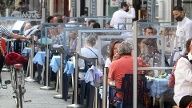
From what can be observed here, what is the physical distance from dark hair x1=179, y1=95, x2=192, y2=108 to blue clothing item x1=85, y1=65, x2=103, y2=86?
2.90 meters

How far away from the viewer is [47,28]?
657 inches

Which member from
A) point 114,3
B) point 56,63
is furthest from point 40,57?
point 114,3

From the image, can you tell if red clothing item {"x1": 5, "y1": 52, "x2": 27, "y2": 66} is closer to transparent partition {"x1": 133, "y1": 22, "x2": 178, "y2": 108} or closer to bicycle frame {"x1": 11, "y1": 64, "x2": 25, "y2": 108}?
bicycle frame {"x1": 11, "y1": 64, "x2": 25, "y2": 108}

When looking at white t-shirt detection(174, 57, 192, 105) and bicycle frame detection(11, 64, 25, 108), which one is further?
bicycle frame detection(11, 64, 25, 108)

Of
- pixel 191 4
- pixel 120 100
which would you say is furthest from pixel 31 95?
pixel 191 4

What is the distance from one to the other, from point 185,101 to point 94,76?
10.8 feet

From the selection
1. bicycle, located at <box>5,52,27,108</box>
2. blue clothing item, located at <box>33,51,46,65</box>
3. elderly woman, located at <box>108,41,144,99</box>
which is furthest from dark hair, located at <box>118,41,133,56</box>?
blue clothing item, located at <box>33,51,46,65</box>

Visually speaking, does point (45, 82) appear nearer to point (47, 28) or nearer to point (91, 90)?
point (47, 28)

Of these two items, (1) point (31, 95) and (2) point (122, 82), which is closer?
(2) point (122, 82)

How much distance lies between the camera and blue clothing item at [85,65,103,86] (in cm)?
1086

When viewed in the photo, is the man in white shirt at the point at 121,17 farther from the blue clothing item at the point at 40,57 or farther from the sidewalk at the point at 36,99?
the sidewalk at the point at 36,99

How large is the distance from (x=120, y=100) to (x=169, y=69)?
87 cm

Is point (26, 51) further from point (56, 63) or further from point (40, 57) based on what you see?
point (56, 63)

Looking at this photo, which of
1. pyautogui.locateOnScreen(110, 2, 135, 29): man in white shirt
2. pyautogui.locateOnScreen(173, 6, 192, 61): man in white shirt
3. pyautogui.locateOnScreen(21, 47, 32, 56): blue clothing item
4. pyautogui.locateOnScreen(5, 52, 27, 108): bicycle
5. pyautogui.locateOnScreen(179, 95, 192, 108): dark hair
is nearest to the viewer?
pyautogui.locateOnScreen(179, 95, 192, 108): dark hair
